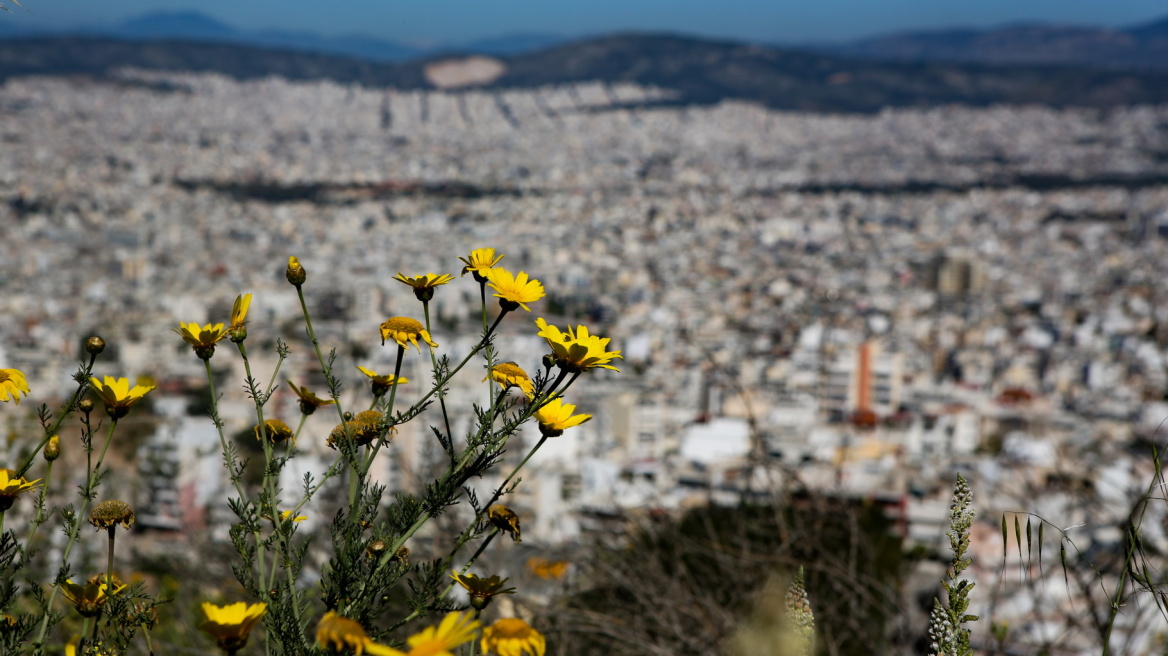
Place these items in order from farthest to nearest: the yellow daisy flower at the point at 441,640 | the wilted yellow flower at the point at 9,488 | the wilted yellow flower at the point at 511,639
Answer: the wilted yellow flower at the point at 9,488 → the wilted yellow flower at the point at 511,639 → the yellow daisy flower at the point at 441,640

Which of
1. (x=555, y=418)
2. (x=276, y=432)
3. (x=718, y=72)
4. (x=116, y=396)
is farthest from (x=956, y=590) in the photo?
(x=718, y=72)

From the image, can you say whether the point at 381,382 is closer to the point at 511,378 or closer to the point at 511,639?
the point at 511,378

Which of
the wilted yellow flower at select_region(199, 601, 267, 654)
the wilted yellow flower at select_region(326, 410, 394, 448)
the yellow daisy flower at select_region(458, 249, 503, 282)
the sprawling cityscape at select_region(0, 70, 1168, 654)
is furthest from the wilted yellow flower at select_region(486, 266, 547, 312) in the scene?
the sprawling cityscape at select_region(0, 70, 1168, 654)

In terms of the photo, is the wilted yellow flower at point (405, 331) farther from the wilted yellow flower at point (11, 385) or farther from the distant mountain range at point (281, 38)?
the distant mountain range at point (281, 38)

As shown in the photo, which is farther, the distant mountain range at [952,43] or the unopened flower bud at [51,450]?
the distant mountain range at [952,43]

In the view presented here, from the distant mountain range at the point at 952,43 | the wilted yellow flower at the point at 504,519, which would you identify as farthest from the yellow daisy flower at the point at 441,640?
the distant mountain range at the point at 952,43

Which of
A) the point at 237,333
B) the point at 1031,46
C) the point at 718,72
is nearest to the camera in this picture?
the point at 237,333

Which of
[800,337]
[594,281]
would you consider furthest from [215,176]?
[800,337]
